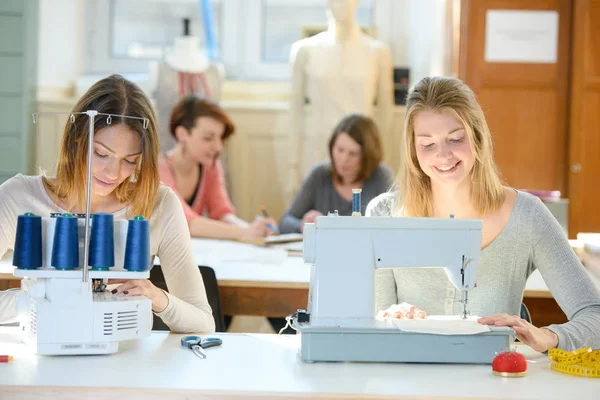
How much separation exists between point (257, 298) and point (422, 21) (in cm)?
319

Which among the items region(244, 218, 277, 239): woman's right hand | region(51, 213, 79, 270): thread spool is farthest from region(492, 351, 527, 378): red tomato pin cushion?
region(244, 218, 277, 239): woman's right hand

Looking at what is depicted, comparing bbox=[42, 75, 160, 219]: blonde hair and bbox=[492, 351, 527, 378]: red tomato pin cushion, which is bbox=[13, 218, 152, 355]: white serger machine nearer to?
bbox=[42, 75, 160, 219]: blonde hair

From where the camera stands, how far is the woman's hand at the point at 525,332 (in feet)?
5.66

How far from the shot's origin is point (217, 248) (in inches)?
130

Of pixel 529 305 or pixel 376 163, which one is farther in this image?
pixel 376 163

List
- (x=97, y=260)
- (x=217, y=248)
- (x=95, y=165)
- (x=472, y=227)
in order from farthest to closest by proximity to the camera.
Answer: (x=217, y=248) → (x=95, y=165) → (x=472, y=227) → (x=97, y=260)

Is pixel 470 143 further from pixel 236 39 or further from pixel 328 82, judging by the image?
pixel 236 39

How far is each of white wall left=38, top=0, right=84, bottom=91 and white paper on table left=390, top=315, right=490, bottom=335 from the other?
410 cm

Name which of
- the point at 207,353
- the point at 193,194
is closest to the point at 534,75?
the point at 193,194

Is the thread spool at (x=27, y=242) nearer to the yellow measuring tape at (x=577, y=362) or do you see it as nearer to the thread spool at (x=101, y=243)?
the thread spool at (x=101, y=243)

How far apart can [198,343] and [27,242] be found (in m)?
0.40

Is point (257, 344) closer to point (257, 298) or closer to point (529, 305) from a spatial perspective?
point (257, 298)

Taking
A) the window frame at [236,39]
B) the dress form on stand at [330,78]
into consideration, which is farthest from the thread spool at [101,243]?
the window frame at [236,39]

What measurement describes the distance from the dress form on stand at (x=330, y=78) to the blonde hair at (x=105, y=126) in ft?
9.51
